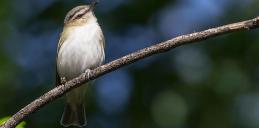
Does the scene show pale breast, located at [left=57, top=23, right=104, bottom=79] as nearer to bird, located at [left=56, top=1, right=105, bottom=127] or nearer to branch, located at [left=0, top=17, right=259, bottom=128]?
bird, located at [left=56, top=1, right=105, bottom=127]

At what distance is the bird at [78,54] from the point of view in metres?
7.43

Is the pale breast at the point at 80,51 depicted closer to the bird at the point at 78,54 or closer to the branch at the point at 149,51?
the bird at the point at 78,54

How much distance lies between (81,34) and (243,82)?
319 cm

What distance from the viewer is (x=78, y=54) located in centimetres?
747

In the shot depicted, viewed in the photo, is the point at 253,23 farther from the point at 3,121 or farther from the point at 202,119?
the point at 202,119

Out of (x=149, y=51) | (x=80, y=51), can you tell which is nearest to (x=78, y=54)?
(x=80, y=51)

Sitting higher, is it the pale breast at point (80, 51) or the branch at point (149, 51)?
the pale breast at point (80, 51)

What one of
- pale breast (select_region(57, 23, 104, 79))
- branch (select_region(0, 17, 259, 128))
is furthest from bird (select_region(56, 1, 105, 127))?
branch (select_region(0, 17, 259, 128))

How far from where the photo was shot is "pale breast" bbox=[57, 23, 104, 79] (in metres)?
7.42

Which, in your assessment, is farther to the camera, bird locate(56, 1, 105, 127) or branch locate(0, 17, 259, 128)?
bird locate(56, 1, 105, 127)

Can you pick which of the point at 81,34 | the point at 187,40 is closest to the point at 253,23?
the point at 187,40

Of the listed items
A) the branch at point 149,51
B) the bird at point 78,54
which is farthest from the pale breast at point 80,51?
the branch at point 149,51

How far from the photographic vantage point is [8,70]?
395 inches

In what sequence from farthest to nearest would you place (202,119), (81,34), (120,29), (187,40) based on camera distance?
(120,29), (202,119), (81,34), (187,40)
